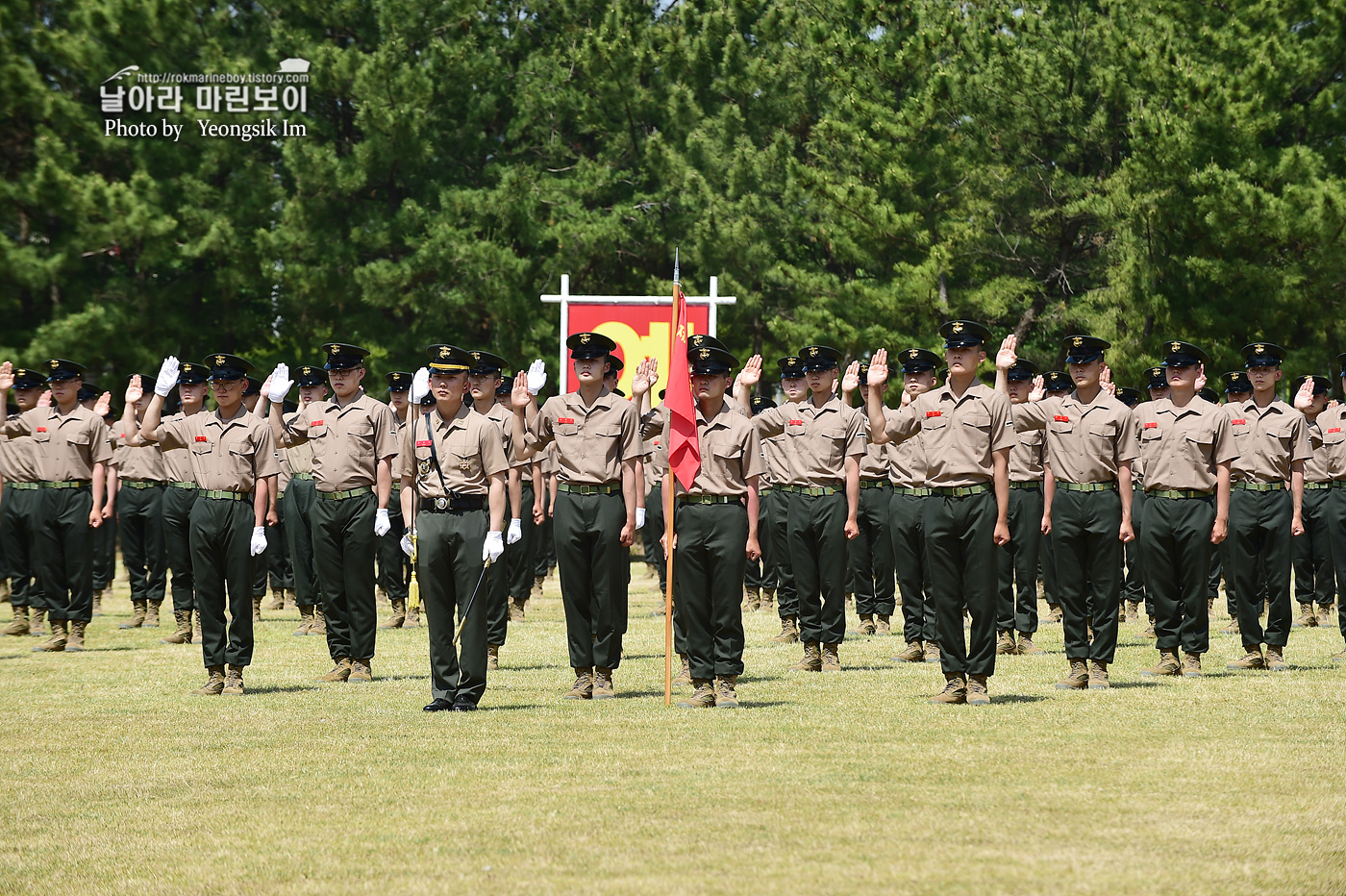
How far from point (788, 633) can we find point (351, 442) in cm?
528

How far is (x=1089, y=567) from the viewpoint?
1205 centimetres

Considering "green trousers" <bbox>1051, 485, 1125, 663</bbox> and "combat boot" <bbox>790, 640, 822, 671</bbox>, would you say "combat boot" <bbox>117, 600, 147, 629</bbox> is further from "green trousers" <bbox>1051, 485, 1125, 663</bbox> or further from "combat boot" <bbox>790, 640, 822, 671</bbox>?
"green trousers" <bbox>1051, 485, 1125, 663</bbox>

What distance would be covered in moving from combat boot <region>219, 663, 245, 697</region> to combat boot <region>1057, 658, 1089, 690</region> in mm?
6211

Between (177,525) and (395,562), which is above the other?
(177,525)

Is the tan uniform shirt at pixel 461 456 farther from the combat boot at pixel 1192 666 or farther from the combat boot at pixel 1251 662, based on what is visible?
the combat boot at pixel 1251 662

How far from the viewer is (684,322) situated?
11.0 m

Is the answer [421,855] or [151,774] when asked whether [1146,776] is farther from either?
[151,774]

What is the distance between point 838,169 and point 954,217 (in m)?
3.72

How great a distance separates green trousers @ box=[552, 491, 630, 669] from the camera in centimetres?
1108

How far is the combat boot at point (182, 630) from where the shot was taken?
15859mm

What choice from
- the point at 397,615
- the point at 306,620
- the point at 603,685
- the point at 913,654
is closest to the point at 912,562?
the point at 913,654

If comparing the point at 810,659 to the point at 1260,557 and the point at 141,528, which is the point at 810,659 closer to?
the point at 1260,557

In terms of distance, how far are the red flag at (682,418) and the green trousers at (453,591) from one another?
140cm

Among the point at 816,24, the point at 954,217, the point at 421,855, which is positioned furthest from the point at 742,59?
the point at 421,855
